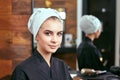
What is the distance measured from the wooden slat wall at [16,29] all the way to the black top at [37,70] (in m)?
0.62

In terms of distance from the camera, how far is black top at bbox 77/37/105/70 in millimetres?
1951

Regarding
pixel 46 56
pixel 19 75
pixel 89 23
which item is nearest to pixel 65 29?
pixel 89 23

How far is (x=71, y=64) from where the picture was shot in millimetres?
1924

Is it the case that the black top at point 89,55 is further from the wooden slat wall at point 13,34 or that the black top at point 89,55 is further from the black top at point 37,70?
the black top at point 37,70

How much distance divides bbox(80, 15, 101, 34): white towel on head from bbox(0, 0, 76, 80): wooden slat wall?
9cm

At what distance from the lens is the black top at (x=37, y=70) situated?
112 centimetres

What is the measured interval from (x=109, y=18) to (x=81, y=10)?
0.23m

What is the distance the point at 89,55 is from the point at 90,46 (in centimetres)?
7

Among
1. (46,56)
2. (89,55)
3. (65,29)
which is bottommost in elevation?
(89,55)

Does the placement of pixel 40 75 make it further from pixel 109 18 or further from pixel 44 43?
pixel 109 18

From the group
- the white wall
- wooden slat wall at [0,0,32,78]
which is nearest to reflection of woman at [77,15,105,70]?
the white wall

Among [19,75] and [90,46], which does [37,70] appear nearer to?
[19,75]

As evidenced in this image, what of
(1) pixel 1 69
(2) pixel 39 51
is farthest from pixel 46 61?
(1) pixel 1 69

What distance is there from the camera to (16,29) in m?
1.88
